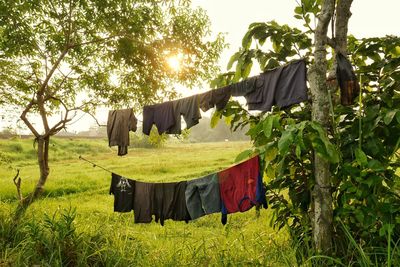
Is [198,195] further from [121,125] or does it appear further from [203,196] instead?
[121,125]

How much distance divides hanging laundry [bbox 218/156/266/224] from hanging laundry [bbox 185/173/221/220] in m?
0.08

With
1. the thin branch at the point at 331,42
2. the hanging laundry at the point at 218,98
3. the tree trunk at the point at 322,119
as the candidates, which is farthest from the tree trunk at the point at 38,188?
the thin branch at the point at 331,42

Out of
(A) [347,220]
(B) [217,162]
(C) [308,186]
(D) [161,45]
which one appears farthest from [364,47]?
(B) [217,162]

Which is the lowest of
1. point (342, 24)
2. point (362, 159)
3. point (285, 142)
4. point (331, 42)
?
point (362, 159)

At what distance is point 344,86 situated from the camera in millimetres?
3113

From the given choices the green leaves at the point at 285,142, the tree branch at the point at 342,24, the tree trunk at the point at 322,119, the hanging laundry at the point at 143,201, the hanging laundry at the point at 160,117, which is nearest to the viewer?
the green leaves at the point at 285,142

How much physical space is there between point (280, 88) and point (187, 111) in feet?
4.85

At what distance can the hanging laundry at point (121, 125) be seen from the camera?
5.17 meters

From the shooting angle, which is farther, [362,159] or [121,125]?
[121,125]

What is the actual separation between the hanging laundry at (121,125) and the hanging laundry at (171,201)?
0.99 meters

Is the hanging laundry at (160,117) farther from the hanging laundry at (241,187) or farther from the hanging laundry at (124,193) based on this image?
the hanging laundry at (241,187)

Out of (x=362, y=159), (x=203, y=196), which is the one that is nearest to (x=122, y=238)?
(x=203, y=196)

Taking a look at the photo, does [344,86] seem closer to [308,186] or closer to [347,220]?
[308,186]

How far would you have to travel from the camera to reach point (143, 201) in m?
5.05
